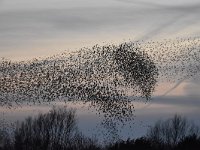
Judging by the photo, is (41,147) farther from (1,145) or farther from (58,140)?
(1,145)

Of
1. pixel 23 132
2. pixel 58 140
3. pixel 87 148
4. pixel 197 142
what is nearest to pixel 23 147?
pixel 23 132

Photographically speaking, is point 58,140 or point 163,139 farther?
point 163,139

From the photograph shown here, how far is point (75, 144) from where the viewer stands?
161 m

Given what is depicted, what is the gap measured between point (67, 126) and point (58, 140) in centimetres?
453

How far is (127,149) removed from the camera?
11225cm

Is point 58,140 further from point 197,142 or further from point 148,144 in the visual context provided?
point 197,142

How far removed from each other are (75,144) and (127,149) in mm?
50510

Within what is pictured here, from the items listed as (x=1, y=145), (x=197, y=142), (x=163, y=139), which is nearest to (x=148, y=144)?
(x=197, y=142)

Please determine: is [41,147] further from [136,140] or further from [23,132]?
[136,140]

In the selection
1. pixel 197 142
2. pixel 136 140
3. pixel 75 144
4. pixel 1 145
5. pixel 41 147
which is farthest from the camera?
pixel 1 145

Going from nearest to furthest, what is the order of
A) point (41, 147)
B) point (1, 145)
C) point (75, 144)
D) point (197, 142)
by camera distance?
point (197, 142) → point (41, 147) → point (75, 144) → point (1, 145)

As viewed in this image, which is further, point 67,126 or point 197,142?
point 67,126

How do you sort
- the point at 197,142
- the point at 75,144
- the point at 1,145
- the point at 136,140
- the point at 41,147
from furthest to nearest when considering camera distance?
the point at 1,145 < the point at 75,144 < the point at 41,147 < the point at 136,140 < the point at 197,142

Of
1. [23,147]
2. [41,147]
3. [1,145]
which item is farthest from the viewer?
[1,145]
